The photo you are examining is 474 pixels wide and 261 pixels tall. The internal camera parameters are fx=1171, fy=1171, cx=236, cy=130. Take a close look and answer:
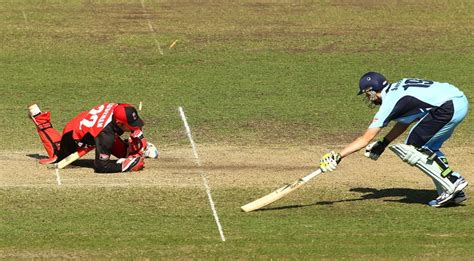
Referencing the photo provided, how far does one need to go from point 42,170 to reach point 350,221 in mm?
5279

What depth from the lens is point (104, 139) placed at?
17609mm

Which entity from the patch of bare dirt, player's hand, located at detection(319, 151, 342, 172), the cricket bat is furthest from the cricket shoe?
the cricket bat

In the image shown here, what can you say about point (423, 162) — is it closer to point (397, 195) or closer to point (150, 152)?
point (397, 195)

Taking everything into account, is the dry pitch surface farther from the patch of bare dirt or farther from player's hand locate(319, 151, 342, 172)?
player's hand locate(319, 151, 342, 172)

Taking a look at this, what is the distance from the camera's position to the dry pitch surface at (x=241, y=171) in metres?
17.2

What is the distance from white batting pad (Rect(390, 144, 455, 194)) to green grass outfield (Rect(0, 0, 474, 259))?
39 centimetres

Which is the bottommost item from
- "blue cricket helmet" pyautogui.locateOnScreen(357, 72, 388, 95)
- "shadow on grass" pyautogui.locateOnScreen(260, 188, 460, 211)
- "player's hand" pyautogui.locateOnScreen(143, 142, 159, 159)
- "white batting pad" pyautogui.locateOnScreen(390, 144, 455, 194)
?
"shadow on grass" pyautogui.locateOnScreen(260, 188, 460, 211)

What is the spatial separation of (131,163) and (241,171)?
170 cm

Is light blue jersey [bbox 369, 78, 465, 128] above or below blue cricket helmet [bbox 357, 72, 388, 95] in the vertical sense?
below

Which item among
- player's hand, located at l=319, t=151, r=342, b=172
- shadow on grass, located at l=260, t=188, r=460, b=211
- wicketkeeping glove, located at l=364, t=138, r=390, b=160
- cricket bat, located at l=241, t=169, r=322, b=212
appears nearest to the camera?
player's hand, located at l=319, t=151, r=342, b=172

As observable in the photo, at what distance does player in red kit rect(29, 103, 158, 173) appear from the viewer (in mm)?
17641

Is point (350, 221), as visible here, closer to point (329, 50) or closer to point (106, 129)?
point (106, 129)

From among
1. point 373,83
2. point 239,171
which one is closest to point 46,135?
point 239,171

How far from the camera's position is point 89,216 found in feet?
50.7
